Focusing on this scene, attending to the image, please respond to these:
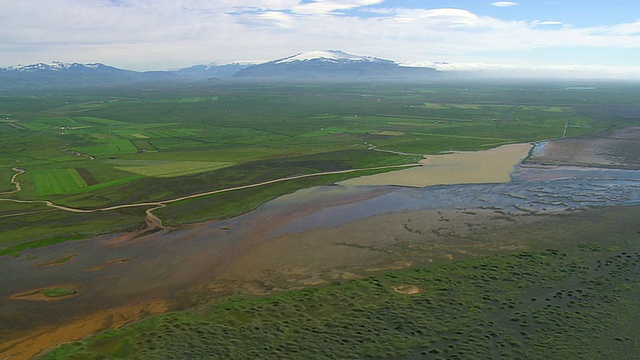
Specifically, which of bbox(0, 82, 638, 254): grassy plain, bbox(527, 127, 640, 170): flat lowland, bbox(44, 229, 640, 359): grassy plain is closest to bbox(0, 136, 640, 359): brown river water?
bbox(44, 229, 640, 359): grassy plain

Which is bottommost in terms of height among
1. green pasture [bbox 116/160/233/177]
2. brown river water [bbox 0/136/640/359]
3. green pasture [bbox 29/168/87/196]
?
brown river water [bbox 0/136/640/359]

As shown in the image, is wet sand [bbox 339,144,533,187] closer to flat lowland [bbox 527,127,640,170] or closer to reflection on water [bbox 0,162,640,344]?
reflection on water [bbox 0,162,640,344]

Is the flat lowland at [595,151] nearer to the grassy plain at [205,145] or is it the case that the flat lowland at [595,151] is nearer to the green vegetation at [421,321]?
the grassy plain at [205,145]

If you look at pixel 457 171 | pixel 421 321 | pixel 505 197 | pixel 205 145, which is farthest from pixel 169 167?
pixel 421 321

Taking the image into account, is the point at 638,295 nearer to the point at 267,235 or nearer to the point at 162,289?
the point at 267,235

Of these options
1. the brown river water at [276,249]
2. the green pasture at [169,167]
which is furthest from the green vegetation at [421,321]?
the green pasture at [169,167]

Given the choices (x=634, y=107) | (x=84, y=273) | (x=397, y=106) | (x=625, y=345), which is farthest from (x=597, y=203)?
(x=634, y=107)
